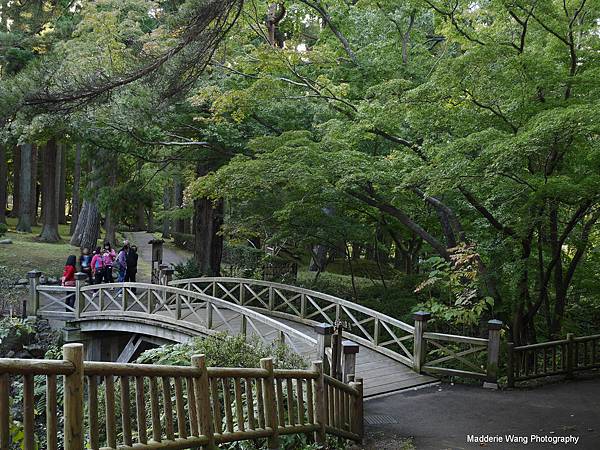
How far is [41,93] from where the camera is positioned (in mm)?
9375

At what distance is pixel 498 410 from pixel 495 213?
470 centimetres

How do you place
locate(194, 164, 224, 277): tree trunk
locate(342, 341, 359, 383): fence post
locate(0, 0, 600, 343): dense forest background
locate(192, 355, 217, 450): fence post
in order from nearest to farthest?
locate(192, 355, 217, 450): fence post < locate(342, 341, 359, 383): fence post < locate(0, 0, 600, 343): dense forest background < locate(194, 164, 224, 277): tree trunk

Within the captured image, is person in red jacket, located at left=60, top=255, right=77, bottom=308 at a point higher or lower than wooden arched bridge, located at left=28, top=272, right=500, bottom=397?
higher

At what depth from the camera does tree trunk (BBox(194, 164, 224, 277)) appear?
20000 millimetres

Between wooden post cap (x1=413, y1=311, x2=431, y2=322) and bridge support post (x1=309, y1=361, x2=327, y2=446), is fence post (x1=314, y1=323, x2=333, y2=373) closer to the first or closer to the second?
bridge support post (x1=309, y1=361, x2=327, y2=446)

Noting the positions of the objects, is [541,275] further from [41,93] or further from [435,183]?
[41,93]

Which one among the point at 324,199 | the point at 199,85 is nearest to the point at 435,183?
the point at 324,199

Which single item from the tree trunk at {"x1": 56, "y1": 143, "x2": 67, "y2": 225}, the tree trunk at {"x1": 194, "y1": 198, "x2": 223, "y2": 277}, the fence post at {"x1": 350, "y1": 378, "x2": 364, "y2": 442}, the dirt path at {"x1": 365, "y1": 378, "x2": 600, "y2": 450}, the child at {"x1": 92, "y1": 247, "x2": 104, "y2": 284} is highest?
the tree trunk at {"x1": 56, "y1": 143, "x2": 67, "y2": 225}

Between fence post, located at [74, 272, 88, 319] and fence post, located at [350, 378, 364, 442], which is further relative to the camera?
fence post, located at [74, 272, 88, 319]

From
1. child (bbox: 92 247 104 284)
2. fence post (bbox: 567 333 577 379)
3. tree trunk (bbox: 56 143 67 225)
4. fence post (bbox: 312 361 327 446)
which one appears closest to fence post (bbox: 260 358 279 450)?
fence post (bbox: 312 361 327 446)

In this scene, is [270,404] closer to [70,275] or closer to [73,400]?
[73,400]

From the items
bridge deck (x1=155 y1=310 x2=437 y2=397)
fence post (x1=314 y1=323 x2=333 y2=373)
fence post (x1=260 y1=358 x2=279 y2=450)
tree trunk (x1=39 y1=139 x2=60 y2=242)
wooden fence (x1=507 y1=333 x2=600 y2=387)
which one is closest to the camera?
fence post (x1=260 y1=358 x2=279 y2=450)

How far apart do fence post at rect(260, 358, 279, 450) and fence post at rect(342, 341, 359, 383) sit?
2466 mm

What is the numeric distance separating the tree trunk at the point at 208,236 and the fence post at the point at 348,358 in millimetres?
11873
